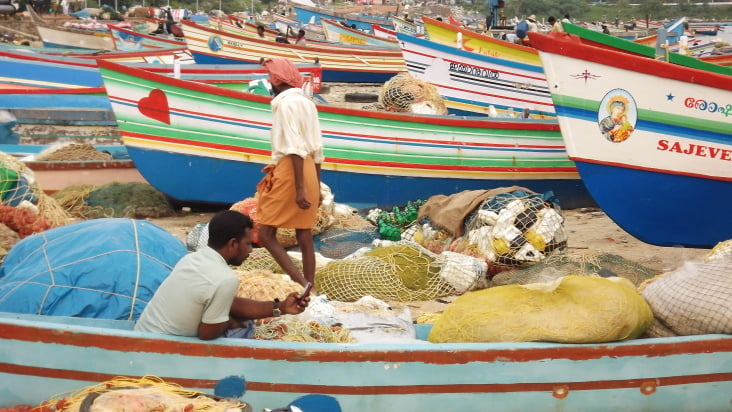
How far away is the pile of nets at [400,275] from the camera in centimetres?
640

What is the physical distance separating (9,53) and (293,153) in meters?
12.2

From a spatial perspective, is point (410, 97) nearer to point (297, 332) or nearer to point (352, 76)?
point (297, 332)

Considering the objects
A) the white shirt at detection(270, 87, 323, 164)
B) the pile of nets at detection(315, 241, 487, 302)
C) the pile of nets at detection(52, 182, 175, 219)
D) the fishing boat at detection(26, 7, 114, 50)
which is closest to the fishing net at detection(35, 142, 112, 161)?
the pile of nets at detection(52, 182, 175, 219)

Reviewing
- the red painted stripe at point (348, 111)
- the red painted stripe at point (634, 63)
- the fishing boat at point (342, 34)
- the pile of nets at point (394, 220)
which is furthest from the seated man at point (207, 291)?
the fishing boat at point (342, 34)

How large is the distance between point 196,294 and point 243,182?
5.28m

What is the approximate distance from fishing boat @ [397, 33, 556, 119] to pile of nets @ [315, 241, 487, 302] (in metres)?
6.58

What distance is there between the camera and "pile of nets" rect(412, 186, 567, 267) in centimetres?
691

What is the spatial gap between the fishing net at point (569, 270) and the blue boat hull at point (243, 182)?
2.67 metres

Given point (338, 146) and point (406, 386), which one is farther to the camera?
point (338, 146)

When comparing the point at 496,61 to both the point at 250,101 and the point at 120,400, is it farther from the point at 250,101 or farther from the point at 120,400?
the point at 120,400

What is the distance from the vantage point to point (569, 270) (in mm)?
6582

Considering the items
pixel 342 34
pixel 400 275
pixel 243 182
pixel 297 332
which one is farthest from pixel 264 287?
pixel 342 34

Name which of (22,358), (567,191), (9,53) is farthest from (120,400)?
(9,53)

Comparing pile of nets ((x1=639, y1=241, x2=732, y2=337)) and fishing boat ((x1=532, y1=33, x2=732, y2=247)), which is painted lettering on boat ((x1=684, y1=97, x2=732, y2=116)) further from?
pile of nets ((x1=639, y1=241, x2=732, y2=337))
